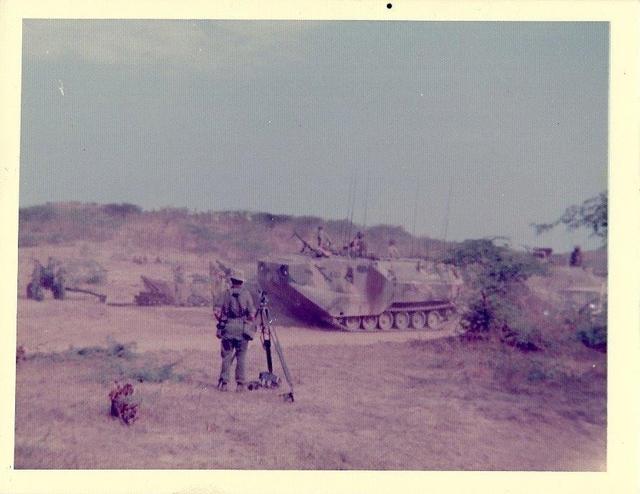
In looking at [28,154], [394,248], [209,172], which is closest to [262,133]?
[209,172]

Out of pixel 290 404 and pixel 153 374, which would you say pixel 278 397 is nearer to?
pixel 290 404

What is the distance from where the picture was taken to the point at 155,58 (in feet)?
27.4

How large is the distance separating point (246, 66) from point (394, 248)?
2660mm

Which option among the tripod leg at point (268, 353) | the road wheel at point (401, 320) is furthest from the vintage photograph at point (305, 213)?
the road wheel at point (401, 320)

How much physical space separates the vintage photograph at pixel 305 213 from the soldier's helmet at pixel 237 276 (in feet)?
0.17

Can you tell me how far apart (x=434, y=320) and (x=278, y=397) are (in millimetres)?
2191

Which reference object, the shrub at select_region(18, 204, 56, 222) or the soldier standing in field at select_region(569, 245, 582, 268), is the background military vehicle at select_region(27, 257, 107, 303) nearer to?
the shrub at select_region(18, 204, 56, 222)

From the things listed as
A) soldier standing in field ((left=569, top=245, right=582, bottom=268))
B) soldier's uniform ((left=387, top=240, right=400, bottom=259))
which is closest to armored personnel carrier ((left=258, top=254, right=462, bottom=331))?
soldier's uniform ((left=387, top=240, right=400, bottom=259))

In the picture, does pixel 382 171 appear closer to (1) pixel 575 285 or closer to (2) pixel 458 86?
(2) pixel 458 86
